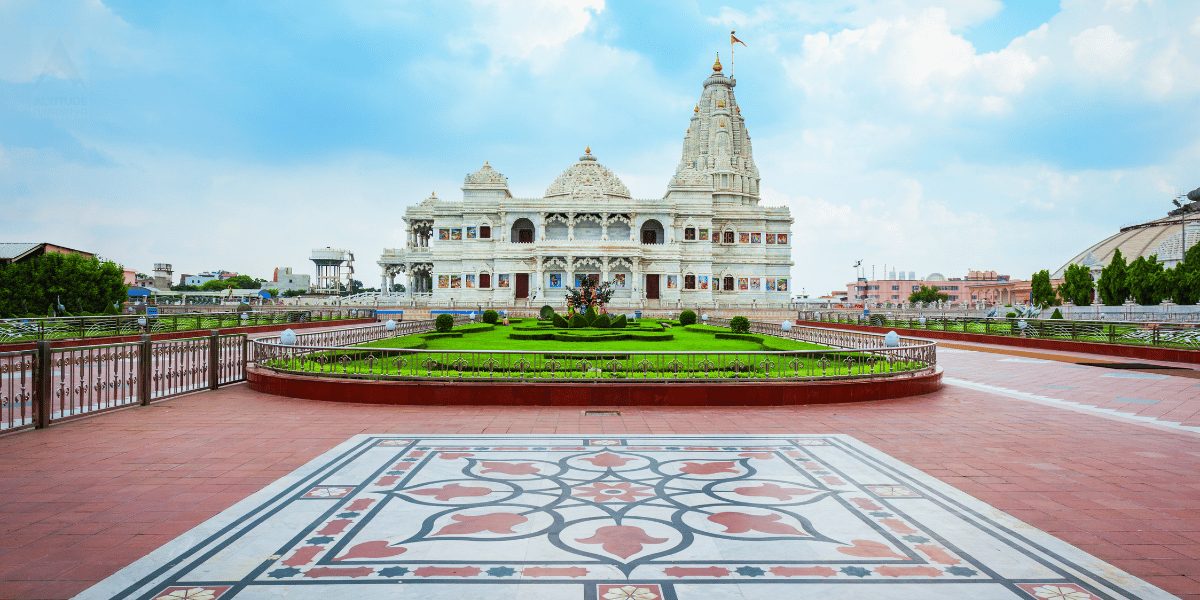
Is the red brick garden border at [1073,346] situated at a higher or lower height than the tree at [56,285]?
lower

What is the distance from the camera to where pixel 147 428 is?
7.92 m

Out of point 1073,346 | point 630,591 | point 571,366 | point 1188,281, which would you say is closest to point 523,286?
point 1073,346

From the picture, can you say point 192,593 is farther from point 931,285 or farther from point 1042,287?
point 931,285

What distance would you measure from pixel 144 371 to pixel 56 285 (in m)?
31.1

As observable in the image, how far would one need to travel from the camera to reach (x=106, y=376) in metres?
8.94

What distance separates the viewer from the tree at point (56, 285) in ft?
101

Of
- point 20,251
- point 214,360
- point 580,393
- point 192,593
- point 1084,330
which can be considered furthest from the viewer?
point 20,251

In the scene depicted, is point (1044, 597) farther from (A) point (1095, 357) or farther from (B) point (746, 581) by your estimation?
(A) point (1095, 357)

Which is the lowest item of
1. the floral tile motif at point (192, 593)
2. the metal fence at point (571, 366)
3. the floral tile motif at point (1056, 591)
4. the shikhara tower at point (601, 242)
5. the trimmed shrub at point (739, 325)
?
the floral tile motif at point (1056, 591)

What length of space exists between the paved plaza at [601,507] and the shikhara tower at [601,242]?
4101cm

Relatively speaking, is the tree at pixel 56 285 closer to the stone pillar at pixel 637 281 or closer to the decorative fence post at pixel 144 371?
the decorative fence post at pixel 144 371

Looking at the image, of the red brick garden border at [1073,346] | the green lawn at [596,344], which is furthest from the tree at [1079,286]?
the green lawn at [596,344]

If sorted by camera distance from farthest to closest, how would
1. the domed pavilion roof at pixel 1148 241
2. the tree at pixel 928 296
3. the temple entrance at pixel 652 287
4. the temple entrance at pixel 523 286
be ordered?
the tree at pixel 928 296, the domed pavilion roof at pixel 1148 241, the temple entrance at pixel 652 287, the temple entrance at pixel 523 286

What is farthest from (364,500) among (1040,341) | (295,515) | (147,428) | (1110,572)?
(1040,341)
